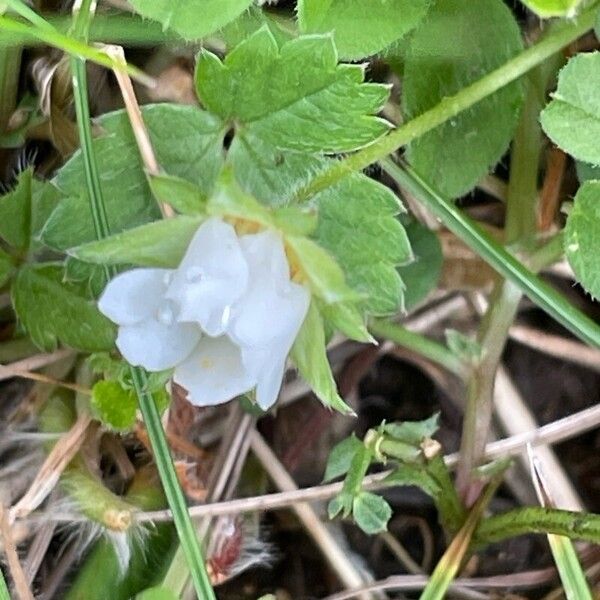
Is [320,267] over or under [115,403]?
over

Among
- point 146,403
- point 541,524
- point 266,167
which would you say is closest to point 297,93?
point 266,167

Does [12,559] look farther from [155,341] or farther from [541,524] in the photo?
[541,524]

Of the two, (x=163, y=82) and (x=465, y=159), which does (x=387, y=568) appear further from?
(x=163, y=82)

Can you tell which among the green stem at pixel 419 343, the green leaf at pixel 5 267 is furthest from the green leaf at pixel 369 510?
the green leaf at pixel 5 267

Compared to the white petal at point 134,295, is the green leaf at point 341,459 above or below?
below

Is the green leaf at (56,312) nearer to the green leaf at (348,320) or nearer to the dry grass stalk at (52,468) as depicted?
the dry grass stalk at (52,468)

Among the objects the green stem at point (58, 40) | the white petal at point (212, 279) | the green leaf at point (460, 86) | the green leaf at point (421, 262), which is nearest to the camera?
the white petal at point (212, 279)
